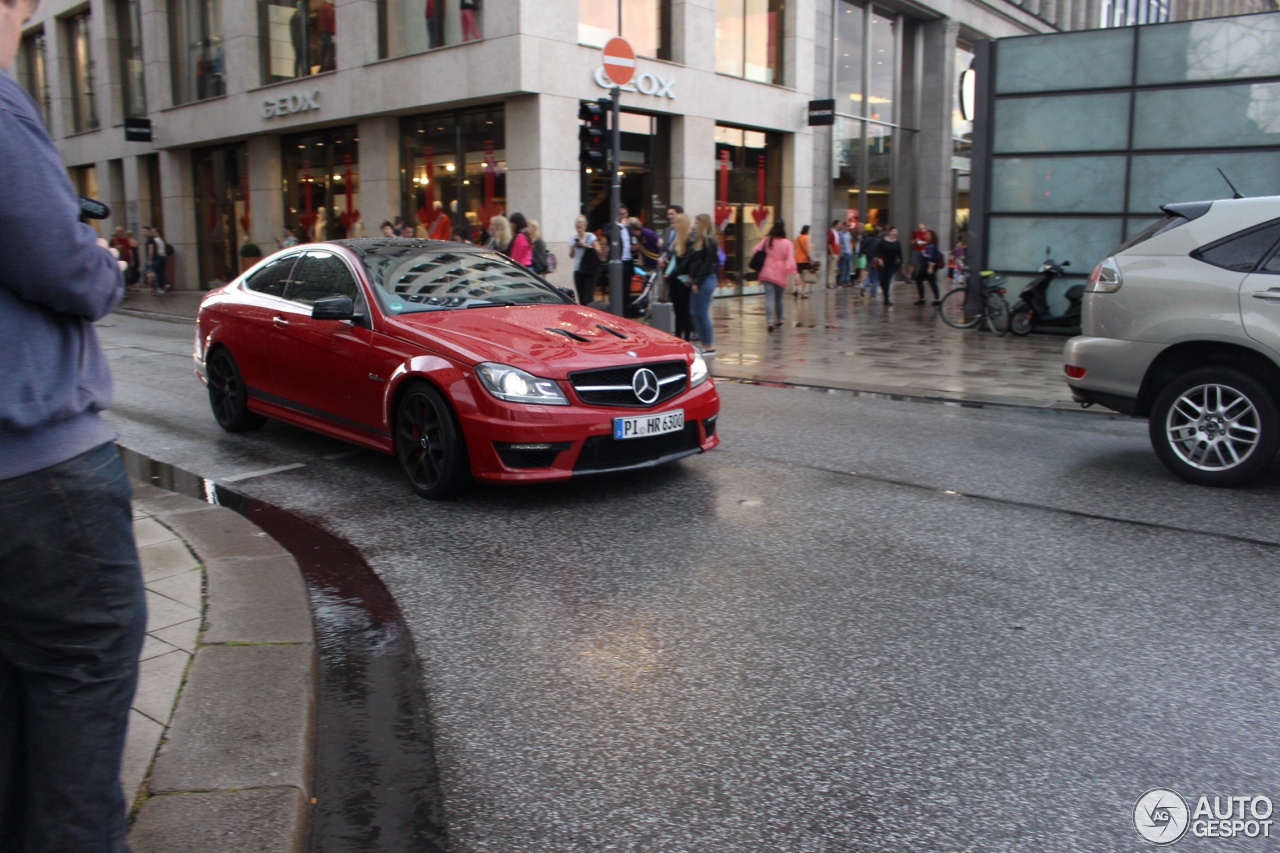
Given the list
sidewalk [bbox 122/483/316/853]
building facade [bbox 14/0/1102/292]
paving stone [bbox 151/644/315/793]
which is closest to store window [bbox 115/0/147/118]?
building facade [bbox 14/0/1102/292]

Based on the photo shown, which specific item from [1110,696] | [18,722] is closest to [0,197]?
[18,722]

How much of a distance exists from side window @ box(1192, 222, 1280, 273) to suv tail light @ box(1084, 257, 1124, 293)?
Answer: 48 centimetres

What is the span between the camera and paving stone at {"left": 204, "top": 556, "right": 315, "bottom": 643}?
3.79m

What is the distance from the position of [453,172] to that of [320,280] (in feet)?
52.7

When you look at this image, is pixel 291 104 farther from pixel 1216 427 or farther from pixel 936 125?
pixel 1216 427

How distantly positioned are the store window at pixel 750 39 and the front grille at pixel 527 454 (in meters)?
20.2

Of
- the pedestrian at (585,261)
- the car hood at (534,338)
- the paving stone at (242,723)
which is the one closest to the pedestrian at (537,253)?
the pedestrian at (585,261)

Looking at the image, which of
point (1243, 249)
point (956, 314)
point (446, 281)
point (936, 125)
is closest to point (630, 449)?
point (446, 281)

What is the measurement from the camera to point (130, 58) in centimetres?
3391

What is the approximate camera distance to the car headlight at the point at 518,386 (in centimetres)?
568

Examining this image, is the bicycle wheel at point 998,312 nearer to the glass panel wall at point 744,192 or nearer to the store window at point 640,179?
the store window at point 640,179

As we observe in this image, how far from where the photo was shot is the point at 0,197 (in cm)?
→ 182

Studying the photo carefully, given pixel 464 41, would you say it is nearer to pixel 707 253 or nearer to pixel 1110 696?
pixel 707 253

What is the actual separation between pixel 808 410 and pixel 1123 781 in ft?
21.1
